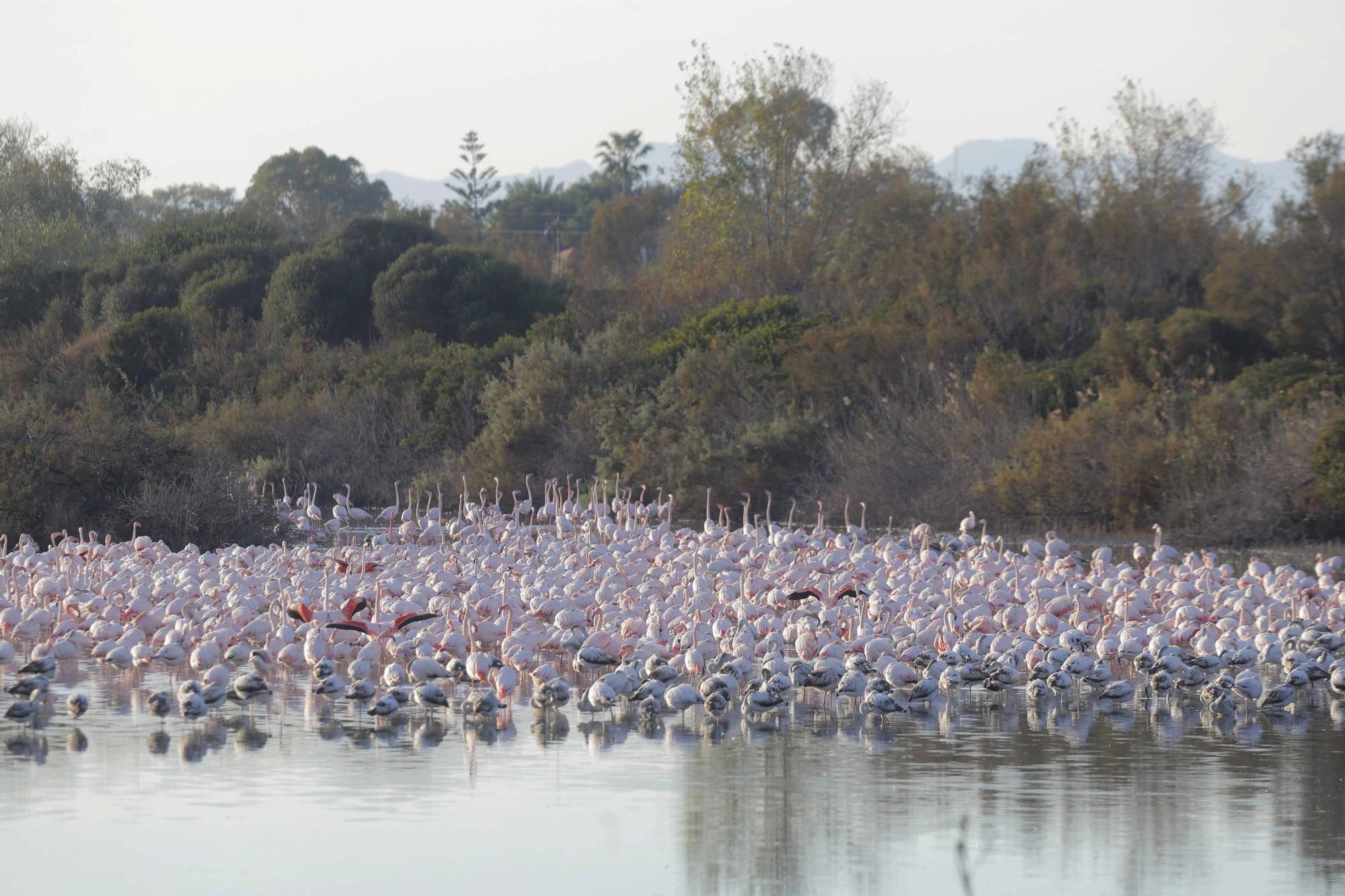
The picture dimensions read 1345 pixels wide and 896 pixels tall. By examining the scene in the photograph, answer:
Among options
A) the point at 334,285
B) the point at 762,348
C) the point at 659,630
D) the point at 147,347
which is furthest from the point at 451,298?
the point at 659,630

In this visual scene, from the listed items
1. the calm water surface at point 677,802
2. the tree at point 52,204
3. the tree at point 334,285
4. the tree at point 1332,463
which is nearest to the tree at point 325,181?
the tree at point 52,204

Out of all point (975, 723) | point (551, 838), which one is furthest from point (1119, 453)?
point (551, 838)

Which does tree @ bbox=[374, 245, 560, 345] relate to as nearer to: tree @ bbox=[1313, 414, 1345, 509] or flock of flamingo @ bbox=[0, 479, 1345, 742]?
tree @ bbox=[1313, 414, 1345, 509]

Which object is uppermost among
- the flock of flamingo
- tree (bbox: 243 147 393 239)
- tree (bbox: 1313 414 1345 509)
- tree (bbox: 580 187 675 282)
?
tree (bbox: 243 147 393 239)

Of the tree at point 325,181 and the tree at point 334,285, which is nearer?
the tree at point 334,285

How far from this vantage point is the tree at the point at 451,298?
3538 centimetres

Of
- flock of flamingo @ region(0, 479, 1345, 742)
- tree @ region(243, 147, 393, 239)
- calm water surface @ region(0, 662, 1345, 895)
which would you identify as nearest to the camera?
calm water surface @ region(0, 662, 1345, 895)

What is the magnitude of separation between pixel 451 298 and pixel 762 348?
987 centimetres

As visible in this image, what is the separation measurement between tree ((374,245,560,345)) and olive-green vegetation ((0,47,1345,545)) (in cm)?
7

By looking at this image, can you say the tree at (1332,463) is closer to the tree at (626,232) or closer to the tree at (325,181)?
the tree at (626,232)

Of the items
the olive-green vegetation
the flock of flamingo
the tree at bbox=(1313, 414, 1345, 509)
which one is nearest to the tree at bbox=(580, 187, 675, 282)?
the olive-green vegetation

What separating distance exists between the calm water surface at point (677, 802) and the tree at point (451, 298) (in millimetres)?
25554

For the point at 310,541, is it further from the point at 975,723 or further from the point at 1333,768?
the point at 1333,768

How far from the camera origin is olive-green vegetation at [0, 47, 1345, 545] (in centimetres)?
2155
